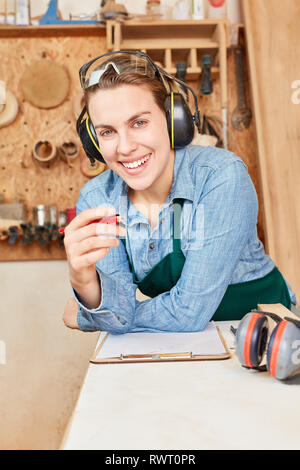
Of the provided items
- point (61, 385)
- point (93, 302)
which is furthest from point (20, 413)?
point (93, 302)

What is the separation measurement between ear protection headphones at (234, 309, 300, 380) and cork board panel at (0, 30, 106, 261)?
223cm

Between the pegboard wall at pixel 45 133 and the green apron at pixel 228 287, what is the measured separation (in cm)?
151

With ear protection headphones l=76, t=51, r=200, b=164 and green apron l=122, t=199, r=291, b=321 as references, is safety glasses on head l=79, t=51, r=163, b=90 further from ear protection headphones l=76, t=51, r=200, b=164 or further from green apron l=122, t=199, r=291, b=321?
green apron l=122, t=199, r=291, b=321

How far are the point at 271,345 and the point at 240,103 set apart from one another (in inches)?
95.1

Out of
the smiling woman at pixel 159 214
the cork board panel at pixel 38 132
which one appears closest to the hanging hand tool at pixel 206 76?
the cork board panel at pixel 38 132

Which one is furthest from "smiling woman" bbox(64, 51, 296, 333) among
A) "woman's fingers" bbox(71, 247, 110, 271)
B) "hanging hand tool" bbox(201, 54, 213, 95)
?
"hanging hand tool" bbox(201, 54, 213, 95)

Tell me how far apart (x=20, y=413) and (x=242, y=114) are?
7.82 ft

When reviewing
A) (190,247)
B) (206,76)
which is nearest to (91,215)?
(190,247)

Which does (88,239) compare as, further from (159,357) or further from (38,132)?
(38,132)

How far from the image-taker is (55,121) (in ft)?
9.83

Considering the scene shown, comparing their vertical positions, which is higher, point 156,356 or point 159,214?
point 159,214

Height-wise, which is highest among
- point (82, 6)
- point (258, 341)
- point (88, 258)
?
point (82, 6)

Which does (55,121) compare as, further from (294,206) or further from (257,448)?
(257,448)

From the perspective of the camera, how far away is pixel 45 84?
9.71ft
